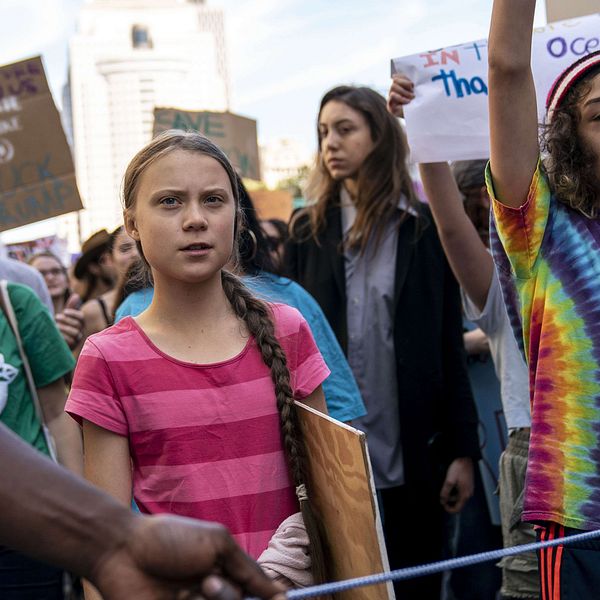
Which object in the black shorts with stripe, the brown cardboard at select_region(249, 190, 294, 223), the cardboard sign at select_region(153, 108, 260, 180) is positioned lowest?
the black shorts with stripe

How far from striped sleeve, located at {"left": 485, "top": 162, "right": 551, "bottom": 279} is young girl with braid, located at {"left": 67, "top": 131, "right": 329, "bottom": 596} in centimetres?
49

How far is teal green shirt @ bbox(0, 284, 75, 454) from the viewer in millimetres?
2960

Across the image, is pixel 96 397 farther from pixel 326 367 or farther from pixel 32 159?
pixel 32 159

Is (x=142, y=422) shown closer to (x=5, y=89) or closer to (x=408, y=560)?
(x=408, y=560)

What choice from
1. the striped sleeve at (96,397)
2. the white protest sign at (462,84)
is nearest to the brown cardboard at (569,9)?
the white protest sign at (462,84)

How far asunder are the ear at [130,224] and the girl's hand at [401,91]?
4.45 ft

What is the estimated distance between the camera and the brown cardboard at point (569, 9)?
11.9ft

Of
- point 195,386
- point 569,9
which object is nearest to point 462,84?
point 569,9

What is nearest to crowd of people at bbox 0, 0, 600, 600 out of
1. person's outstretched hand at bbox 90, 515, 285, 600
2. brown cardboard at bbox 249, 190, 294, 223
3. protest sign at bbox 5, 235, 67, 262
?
person's outstretched hand at bbox 90, 515, 285, 600

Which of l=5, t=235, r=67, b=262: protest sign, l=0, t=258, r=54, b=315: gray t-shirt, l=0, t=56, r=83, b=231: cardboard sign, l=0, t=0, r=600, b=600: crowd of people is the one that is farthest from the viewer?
l=5, t=235, r=67, b=262: protest sign

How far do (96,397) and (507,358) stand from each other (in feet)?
5.29

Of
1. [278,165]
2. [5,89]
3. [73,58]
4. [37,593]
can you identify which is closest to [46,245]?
[5,89]

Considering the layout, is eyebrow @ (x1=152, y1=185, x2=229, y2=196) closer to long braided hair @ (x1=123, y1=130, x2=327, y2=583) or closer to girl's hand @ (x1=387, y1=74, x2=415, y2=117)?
long braided hair @ (x1=123, y1=130, x2=327, y2=583)

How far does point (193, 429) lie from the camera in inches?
77.9
